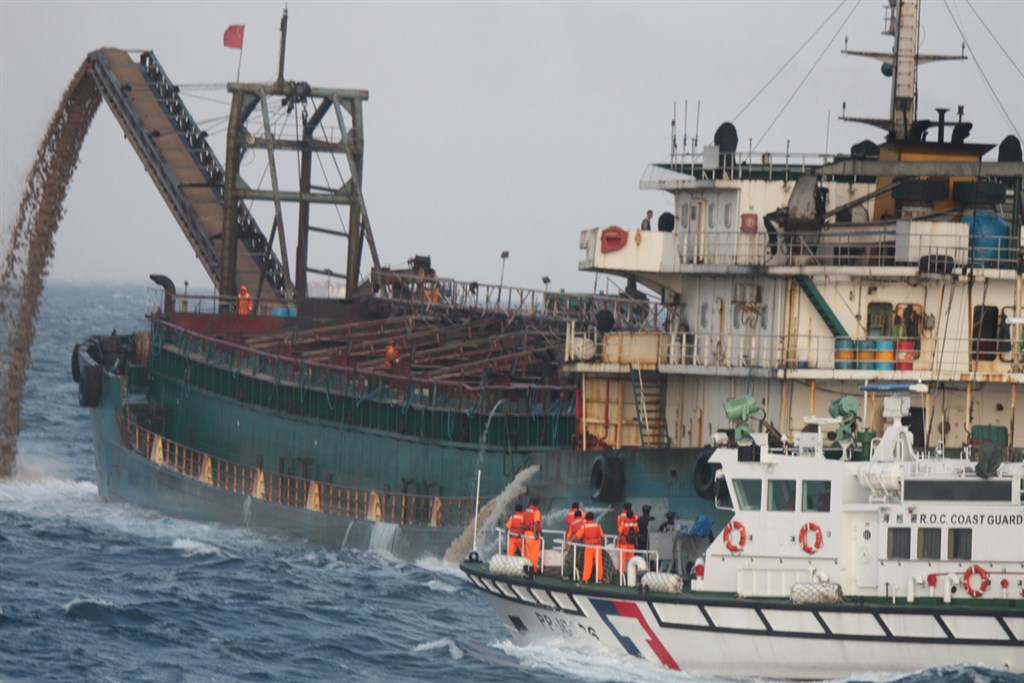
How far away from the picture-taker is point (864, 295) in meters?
38.2

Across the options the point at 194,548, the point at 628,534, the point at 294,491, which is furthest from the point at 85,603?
the point at 294,491

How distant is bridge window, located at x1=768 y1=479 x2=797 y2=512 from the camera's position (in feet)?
100.0

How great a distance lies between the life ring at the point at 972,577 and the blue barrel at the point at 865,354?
8204mm

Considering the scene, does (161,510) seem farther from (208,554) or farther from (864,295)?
(864,295)

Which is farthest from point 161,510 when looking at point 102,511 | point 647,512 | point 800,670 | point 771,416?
point 800,670

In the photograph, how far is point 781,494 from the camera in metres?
30.5

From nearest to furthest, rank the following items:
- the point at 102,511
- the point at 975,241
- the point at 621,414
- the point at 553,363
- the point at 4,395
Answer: the point at 975,241
the point at 621,414
the point at 553,363
the point at 102,511
the point at 4,395

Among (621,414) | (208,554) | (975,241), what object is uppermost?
(975,241)

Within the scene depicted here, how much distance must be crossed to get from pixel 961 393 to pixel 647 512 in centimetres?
820

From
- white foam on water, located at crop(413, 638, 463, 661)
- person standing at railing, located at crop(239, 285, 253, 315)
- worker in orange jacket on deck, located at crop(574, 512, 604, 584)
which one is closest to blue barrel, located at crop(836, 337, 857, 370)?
worker in orange jacket on deck, located at crop(574, 512, 604, 584)

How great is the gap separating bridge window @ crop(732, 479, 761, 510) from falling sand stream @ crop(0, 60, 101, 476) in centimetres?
3801

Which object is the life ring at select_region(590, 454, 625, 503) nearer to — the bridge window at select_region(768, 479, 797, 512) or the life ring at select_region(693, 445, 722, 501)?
the life ring at select_region(693, 445, 722, 501)

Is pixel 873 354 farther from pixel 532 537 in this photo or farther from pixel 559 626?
pixel 559 626

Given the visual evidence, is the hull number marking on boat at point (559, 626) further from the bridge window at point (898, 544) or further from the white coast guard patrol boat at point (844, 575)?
the bridge window at point (898, 544)
